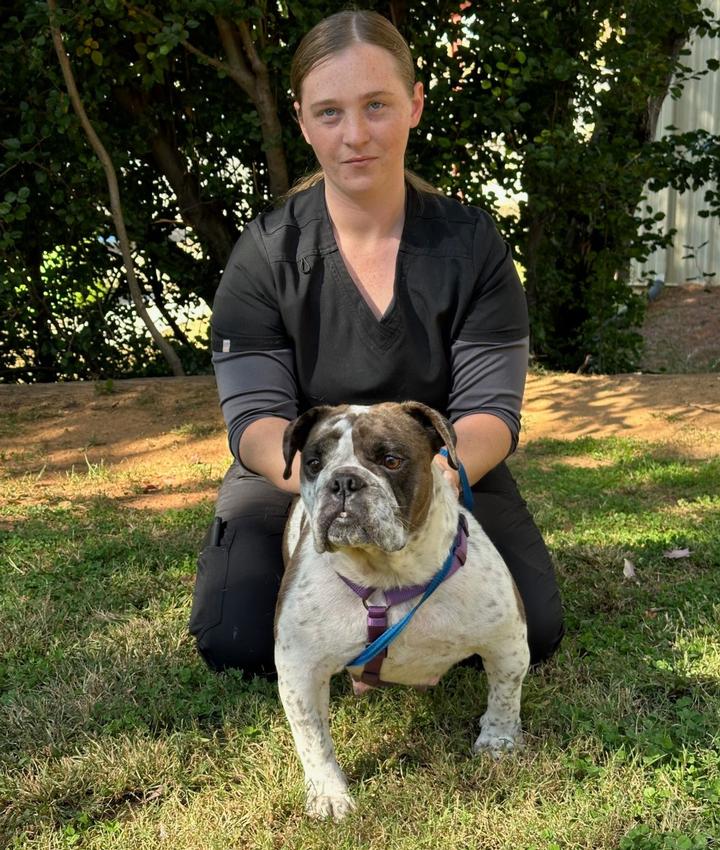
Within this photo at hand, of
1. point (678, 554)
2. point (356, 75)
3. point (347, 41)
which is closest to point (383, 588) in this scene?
point (356, 75)

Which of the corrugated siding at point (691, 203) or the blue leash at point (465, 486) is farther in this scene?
the corrugated siding at point (691, 203)

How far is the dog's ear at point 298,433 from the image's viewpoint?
9.07 ft

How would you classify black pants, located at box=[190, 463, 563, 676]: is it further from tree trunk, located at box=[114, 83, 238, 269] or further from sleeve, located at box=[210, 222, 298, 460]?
tree trunk, located at box=[114, 83, 238, 269]

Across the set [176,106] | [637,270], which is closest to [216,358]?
[176,106]

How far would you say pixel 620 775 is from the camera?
8.95ft

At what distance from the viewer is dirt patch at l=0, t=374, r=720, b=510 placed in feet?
18.9

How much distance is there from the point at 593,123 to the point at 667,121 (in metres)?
5.31

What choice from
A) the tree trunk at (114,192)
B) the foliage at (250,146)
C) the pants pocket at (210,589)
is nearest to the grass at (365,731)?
the pants pocket at (210,589)

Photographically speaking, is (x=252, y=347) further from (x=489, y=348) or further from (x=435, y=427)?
(x=435, y=427)

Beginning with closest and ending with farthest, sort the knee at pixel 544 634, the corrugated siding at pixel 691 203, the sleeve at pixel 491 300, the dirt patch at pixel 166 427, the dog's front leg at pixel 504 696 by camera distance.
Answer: the dog's front leg at pixel 504 696 < the knee at pixel 544 634 < the sleeve at pixel 491 300 < the dirt patch at pixel 166 427 < the corrugated siding at pixel 691 203

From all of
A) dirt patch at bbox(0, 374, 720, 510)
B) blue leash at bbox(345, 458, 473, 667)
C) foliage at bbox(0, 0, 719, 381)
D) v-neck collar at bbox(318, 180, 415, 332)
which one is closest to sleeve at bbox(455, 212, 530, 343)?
v-neck collar at bbox(318, 180, 415, 332)

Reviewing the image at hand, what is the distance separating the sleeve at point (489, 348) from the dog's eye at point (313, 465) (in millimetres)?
823

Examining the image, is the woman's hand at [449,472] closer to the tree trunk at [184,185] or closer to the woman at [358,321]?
the woman at [358,321]

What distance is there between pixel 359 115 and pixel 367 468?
129 cm
